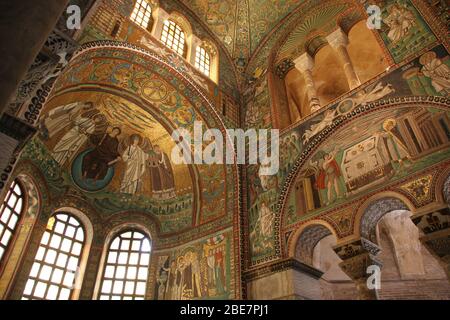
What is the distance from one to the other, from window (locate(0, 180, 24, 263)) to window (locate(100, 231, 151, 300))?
9.32 feet

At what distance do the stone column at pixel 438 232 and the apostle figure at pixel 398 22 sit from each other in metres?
4.43

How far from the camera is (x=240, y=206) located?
9828mm

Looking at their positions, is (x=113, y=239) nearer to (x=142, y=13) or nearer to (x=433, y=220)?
(x=142, y=13)

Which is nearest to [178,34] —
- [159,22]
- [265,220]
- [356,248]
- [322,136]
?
[159,22]

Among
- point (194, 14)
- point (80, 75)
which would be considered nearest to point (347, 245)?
point (80, 75)

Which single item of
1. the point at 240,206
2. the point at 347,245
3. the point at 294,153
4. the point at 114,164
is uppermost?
the point at 114,164

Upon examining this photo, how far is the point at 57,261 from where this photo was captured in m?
10.0

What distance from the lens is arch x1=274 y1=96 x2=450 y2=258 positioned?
7.88 metres

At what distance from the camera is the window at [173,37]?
11466 mm

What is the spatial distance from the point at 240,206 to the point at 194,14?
7.06 metres

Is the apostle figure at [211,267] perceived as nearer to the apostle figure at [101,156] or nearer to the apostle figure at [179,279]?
the apostle figure at [179,279]

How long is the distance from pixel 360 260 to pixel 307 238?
4.99 ft

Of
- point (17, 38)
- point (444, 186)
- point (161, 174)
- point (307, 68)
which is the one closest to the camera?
point (17, 38)

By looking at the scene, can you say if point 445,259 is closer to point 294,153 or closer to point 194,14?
point 294,153
